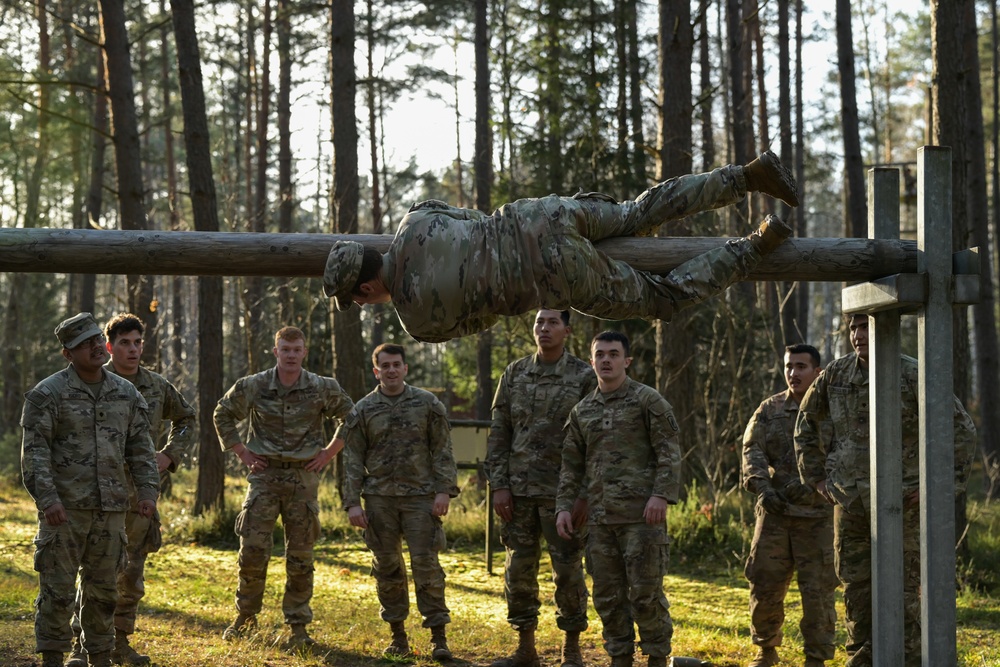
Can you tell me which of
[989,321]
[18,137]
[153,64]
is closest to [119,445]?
[989,321]

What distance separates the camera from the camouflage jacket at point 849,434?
650 centimetres

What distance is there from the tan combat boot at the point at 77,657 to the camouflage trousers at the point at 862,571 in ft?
16.2

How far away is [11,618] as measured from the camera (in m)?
8.88

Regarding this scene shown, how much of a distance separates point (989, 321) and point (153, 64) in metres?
21.6

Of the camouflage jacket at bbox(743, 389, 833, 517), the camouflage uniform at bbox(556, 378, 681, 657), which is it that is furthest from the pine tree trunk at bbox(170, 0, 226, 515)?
the camouflage jacket at bbox(743, 389, 833, 517)

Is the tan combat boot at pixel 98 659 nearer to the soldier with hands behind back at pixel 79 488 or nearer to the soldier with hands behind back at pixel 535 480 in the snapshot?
the soldier with hands behind back at pixel 79 488

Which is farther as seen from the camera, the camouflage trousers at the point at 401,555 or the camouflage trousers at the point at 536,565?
the camouflage trousers at the point at 401,555

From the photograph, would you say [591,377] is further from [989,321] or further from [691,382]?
[989,321]

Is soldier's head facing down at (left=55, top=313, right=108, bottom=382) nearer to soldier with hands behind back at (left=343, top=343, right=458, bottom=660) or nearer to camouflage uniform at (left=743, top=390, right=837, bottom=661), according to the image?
soldier with hands behind back at (left=343, top=343, right=458, bottom=660)

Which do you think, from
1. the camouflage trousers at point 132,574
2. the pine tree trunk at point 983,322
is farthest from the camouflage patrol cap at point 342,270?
the pine tree trunk at point 983,322

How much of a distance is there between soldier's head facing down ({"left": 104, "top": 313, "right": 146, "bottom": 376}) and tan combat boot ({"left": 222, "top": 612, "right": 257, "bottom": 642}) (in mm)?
2093

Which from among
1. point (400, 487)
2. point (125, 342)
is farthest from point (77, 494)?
point (400, 487)

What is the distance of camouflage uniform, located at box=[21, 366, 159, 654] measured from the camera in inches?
250

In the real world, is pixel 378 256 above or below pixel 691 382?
above
